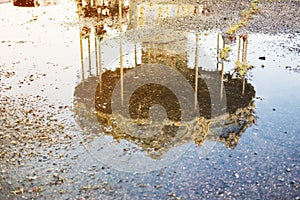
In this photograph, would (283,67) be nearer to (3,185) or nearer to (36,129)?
(36,129)

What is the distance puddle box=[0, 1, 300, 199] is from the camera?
3834 millimetres

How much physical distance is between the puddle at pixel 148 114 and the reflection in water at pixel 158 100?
0.05ft

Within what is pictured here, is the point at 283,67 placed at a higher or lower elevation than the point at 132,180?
higher

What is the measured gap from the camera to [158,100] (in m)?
5.61

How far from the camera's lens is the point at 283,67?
6.96 m

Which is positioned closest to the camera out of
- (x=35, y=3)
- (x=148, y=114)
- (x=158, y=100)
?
(x=148, y=114)

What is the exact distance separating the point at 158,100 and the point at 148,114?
45cm

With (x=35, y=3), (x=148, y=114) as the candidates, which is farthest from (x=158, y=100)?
(x=35, y=3)

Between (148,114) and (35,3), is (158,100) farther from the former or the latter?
(35,3)

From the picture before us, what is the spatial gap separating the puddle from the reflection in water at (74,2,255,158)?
15mm

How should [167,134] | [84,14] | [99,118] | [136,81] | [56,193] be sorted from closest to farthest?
1. [56,193]
2. [167,134]
3. [99,118]
4. [136,81]
5. [84,14]

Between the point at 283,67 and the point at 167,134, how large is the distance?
317cm

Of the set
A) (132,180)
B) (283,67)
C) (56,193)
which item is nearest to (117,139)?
(132,180)


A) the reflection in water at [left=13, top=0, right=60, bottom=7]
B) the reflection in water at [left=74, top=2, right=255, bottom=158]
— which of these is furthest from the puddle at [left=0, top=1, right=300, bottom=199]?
the reflection in water at [left=13, top=0, right=60, bottom=7]
